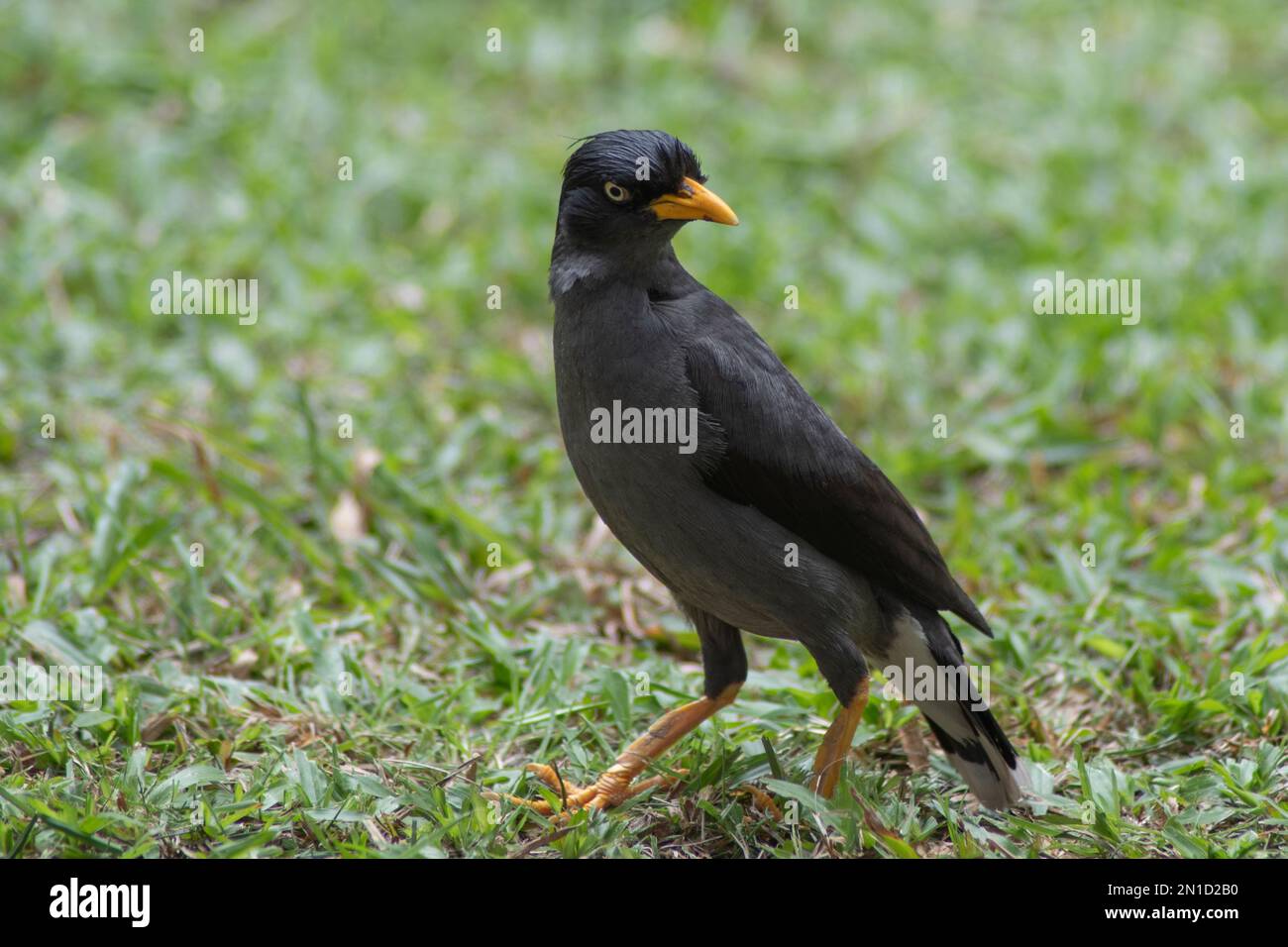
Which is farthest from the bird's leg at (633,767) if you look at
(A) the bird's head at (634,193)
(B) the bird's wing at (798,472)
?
(A) the bird's head at (634,193)

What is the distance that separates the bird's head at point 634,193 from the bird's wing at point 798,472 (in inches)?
12.6

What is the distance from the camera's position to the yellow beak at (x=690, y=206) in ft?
14.1

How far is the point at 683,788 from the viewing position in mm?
4453

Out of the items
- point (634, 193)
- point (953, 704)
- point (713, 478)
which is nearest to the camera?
point (713, 478)

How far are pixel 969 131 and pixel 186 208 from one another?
15.2 ft

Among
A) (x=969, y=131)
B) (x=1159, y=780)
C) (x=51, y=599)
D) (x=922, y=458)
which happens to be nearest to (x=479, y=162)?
(x=969, y=131)

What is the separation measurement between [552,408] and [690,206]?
8.21 ft

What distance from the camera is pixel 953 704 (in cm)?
446

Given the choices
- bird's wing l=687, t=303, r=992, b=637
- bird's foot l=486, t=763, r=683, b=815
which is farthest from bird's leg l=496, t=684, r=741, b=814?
bird's wing l=687, t=303, r=992, b=637

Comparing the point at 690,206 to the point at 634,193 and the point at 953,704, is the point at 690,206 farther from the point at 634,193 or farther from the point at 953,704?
the point at 953,704

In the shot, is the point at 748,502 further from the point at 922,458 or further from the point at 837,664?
the point at 922,458

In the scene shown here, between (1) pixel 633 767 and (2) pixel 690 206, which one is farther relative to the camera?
(1) pixel 633 767

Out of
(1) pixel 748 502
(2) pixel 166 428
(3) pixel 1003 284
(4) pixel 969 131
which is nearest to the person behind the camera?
(1) pixel 748 502

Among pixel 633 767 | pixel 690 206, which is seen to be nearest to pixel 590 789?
pixel 633 767
